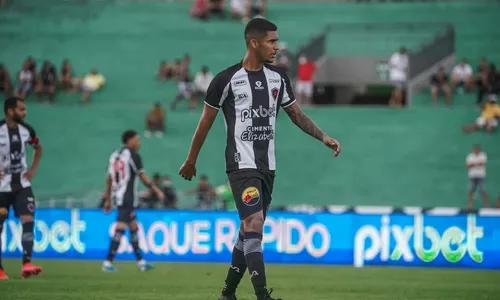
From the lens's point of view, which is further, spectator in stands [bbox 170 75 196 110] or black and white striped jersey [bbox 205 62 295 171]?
spectator in stands [bbox 170 75 196 110]

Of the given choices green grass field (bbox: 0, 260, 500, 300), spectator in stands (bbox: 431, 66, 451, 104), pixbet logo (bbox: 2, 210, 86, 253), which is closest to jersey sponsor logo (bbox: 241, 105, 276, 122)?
green grass field (bbox: 0, 260, 500, 300)

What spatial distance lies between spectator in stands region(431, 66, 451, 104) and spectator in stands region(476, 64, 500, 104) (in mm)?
1046

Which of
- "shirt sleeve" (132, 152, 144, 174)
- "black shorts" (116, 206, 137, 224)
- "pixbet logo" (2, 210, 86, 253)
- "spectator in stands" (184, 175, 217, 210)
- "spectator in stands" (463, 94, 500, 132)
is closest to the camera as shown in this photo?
"shirt sleeve" (132, 152, 144, 174)

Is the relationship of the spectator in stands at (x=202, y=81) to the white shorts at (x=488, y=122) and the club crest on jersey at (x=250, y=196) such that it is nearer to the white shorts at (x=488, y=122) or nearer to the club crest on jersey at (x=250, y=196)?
the white shorts at (x=488, y=122)

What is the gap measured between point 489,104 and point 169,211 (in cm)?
1307

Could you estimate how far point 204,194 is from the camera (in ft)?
89.6

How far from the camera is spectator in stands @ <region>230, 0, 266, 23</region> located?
35.8 m

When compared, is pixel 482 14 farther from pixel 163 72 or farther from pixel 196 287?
pixel 196 287

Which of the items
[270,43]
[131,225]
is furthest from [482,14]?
[270,43]

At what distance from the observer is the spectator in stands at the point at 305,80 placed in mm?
32344

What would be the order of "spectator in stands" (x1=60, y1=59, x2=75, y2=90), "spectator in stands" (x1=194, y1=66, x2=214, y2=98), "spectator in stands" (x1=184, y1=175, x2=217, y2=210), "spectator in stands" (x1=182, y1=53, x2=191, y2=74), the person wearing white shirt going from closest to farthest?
1. "spectator in stands" (x1=184, y1=175, x2=217, y2=210)
2. the person wearing white shirt
3. "spectator in stands" (x1=194, y1=66, x2=214, y2=98)
4. "spectator in stands" (x1=182, y1=53, x2=191, y2=74)
5. "spectator in stands" (x1=60, y1=59, x2=75, y2=90)

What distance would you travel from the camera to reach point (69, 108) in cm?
3328

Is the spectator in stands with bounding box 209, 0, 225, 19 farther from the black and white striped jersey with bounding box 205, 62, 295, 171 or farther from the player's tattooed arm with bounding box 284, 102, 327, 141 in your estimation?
the black and white striped jersey with bounding box 205, 62, 295, 171

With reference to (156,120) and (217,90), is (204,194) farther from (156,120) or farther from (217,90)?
(217,90)
